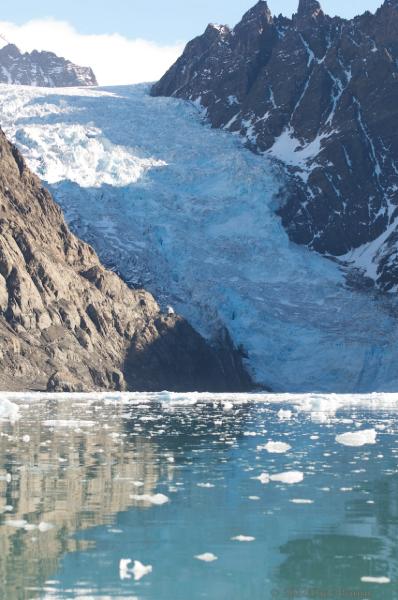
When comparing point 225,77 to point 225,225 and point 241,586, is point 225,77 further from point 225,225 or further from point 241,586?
point 241,586

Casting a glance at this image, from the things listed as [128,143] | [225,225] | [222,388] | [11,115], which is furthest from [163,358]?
[11,115]

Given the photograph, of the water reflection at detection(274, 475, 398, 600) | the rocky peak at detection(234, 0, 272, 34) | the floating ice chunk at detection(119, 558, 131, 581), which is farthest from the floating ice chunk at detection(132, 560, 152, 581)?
the rocky peak at detection(234, 0, 272, 34)

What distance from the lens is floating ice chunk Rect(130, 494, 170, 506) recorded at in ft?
73.0

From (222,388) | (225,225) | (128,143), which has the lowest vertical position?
(222,388)

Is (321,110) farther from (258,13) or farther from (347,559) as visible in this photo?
(347,559)

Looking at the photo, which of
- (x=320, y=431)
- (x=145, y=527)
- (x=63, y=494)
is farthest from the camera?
(x=320, y=431)

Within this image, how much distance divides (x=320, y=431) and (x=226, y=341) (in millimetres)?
66012

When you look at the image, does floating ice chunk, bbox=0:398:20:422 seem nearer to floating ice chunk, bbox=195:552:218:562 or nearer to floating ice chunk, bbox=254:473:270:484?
floating ice chunk, bbox=254:473:270:484

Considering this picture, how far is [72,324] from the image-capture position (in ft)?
298

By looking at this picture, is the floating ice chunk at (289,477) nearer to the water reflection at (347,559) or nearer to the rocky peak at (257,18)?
the water reflection at (347,559)

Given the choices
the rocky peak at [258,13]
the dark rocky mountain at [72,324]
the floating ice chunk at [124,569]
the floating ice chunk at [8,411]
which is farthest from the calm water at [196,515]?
the rocky peak at [258,13]

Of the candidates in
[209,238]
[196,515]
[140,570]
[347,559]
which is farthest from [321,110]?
[140,570]

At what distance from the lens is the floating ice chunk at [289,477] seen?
25516 mm

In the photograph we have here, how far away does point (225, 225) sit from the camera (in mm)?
126875
